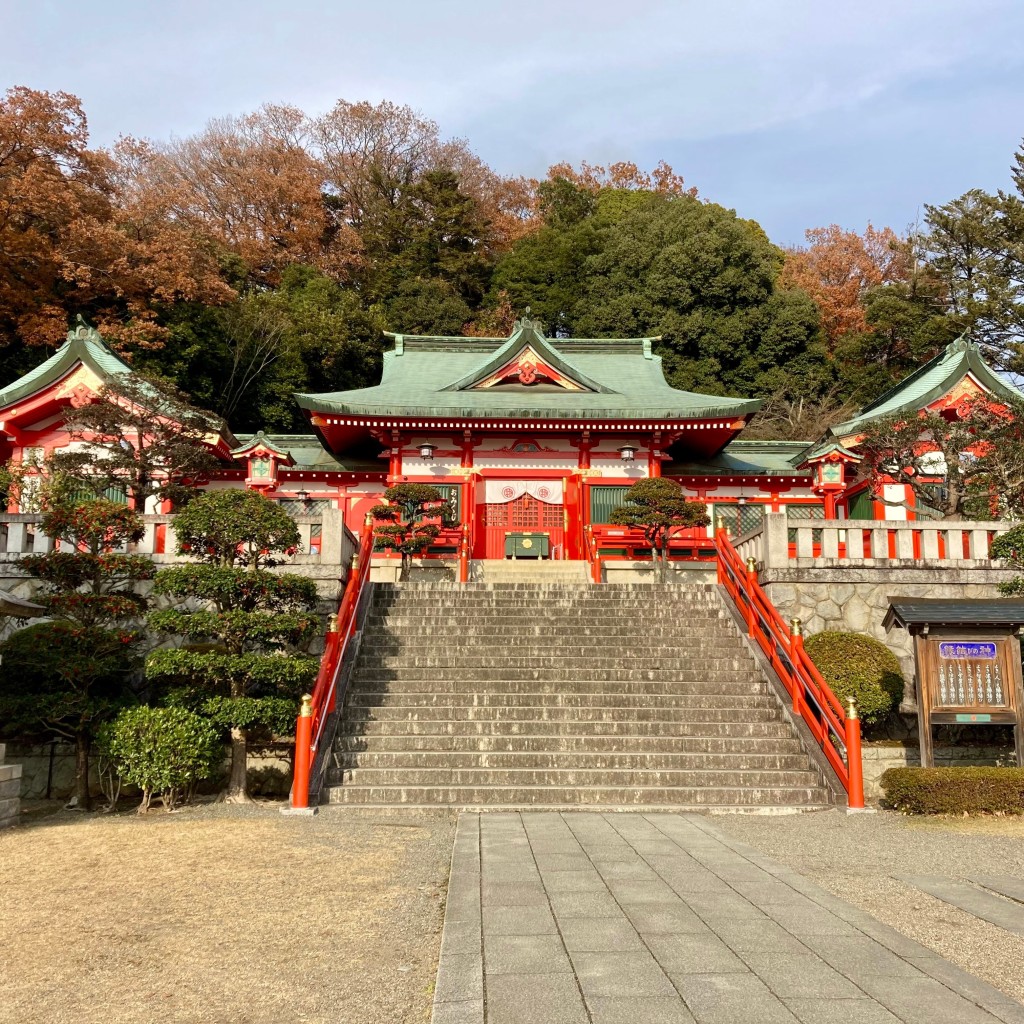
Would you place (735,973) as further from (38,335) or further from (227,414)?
(227,414)

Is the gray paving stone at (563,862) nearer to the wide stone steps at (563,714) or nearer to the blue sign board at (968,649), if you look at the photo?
the wide stone steps at (563,714)

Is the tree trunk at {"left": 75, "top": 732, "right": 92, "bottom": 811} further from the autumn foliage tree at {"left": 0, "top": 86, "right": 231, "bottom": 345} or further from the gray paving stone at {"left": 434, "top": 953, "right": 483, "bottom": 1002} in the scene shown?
the autumn foliage tree at {"left": 0, "top": 86, "right": 231, "bottom": 345}

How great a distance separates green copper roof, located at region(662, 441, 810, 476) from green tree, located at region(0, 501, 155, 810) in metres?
14.5

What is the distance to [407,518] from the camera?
1695 centimetres

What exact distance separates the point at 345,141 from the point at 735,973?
1788 inches

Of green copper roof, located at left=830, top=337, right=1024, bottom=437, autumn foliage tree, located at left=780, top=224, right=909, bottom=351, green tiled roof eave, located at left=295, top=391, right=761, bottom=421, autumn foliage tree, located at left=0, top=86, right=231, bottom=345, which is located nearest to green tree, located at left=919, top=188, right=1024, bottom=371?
autumn foliage tree, located at left=780, top=224, right=909, bottom=351

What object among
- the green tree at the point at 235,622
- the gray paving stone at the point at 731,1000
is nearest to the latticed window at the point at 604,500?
the green tree at the point at 235,622

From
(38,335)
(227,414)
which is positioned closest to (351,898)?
(38,335)

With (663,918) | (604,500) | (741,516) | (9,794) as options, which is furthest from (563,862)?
(741,516)

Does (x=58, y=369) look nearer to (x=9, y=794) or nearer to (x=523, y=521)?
(x=523, y=521)

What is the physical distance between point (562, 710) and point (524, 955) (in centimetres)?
639

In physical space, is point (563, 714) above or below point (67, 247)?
below

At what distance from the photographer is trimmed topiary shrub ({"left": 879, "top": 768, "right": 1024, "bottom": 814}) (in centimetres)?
870

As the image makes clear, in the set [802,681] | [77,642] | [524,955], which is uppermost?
[77,642]
